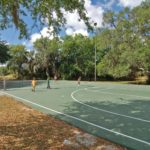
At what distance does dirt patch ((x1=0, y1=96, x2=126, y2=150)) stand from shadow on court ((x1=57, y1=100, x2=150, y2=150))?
0.57m

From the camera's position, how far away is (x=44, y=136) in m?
10.3

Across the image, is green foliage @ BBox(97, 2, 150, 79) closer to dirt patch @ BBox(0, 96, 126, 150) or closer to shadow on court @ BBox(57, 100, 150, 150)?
shadow on court @ BBox(57, 100, 150, 150)

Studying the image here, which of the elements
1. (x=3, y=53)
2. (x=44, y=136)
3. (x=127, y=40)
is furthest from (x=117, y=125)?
(x=3, y=53)

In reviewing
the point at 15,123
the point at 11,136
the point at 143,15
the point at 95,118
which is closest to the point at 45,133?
the point at 11,136

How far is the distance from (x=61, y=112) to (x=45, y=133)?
18.7 ft

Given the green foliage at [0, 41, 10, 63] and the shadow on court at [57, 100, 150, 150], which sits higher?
the green foliage at [0, 41, 10, 63]

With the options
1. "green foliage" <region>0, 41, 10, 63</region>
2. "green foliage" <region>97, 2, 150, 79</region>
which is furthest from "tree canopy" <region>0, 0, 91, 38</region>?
"green foliage" <region>0, 41, 10, 63</region>

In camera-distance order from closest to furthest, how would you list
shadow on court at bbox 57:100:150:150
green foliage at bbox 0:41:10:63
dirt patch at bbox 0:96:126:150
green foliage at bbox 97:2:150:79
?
dirt patch at bbox 0:96:126:150 → shadow on court at bbox 57:100:150:150 → green foliage at bbox 97:2:150:79 → green foliage at bbox 0:41:10:63

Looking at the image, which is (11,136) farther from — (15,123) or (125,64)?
(125,64)

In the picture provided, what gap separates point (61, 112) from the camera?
1647 cm

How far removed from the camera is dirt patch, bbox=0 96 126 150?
29.5 feet

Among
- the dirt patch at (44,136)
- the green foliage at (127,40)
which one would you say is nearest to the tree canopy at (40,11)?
the dirt patch at (44,136)

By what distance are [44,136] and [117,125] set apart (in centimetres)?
365

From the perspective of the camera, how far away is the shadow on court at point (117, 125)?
9.96m
